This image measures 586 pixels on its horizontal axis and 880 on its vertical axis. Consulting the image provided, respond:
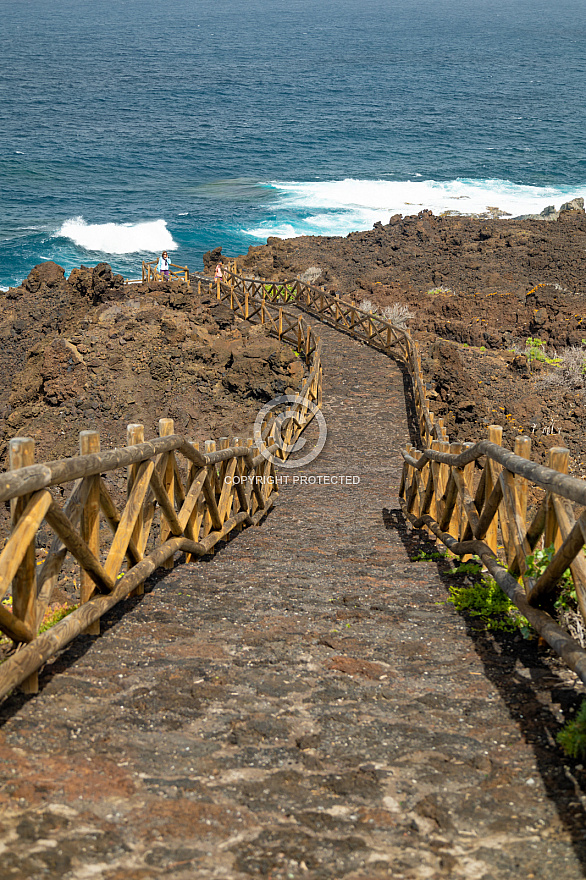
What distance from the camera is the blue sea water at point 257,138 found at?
5084 cm

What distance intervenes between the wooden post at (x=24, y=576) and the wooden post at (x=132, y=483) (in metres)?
1.37

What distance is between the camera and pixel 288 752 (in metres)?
3.17

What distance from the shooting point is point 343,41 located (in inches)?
6073

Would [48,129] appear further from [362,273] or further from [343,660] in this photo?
[343,660]

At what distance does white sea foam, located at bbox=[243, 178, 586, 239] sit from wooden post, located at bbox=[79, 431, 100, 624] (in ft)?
144

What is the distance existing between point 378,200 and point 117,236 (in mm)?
20363

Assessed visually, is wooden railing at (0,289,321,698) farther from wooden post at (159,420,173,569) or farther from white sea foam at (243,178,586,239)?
white sea foam at (243,178,586,239)

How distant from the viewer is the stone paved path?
8.09 ft

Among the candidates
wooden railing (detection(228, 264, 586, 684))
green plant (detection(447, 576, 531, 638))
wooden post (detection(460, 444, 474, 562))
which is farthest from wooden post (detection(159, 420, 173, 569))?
wooden post (detection(460, 444, 474, 562))

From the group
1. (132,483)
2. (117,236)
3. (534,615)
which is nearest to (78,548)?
(132,483)

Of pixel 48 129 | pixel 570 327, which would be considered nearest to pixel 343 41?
pixel 48 129

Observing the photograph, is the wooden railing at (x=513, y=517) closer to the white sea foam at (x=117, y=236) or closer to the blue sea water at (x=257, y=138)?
the blue sea water at (x=257, y=138)

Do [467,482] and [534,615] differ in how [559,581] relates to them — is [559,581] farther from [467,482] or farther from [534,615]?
[467,482]

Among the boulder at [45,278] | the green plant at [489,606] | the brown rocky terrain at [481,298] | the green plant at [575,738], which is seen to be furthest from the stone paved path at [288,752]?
the boulder at [45,278]
